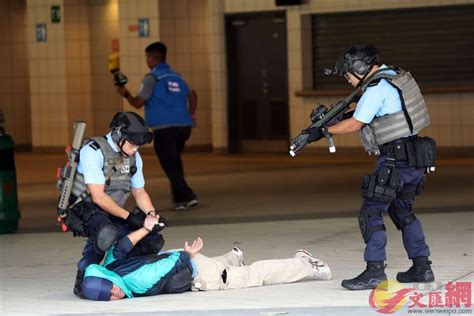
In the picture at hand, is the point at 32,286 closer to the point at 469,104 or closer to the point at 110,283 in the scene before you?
the point at 110,283

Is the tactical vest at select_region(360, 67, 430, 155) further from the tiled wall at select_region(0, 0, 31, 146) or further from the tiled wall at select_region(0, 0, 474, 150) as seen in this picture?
the tiled wall at select_region(0, 0, 31, 146)

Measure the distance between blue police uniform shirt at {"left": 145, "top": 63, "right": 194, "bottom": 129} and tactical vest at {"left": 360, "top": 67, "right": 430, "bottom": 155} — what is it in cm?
579

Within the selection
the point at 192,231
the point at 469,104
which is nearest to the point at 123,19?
the point at 469,104

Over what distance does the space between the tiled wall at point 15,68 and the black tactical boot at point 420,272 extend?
58.0 feet

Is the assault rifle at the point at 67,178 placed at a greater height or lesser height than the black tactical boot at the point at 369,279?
greater

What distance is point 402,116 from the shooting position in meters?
8.41

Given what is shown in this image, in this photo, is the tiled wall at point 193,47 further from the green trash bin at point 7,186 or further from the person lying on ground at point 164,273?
the person lying on ground at point 164,273

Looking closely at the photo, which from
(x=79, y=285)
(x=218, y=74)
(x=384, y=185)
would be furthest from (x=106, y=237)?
(x=218, y=74)

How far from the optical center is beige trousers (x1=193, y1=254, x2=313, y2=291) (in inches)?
338

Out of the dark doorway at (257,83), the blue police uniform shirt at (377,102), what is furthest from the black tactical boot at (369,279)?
the dark doorway at (257,83)

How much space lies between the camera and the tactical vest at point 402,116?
27.5 ft

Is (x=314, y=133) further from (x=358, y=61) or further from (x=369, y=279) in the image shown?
(x=369, y=279)

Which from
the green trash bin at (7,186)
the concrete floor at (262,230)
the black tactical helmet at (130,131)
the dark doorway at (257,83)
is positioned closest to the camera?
the concrete floor at (262,230)

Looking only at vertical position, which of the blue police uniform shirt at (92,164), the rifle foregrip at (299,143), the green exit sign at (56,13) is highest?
the green exit sign at (56,13)
